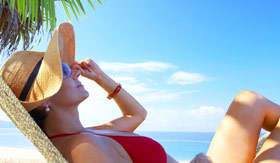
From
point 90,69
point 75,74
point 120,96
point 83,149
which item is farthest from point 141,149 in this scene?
point 90,69

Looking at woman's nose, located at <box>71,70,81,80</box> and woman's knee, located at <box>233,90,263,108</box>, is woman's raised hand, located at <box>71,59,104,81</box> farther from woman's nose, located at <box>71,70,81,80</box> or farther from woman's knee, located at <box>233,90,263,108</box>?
woman's knee, located at <box>233,90,263,108</box>

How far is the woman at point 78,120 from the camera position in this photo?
1326mm

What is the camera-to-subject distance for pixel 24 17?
3.76 metres

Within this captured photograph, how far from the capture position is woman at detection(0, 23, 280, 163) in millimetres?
1326

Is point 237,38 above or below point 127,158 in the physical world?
below

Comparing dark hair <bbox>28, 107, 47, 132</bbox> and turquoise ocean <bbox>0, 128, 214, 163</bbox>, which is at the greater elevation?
dark hair <bbox>28, 107, 47, 132</bbox>

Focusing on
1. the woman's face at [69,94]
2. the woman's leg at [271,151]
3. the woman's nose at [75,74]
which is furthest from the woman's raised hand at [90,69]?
the woman's leg at [271,151]

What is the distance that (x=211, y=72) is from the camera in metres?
29.8

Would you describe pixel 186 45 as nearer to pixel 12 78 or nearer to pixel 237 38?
pixel 237 38

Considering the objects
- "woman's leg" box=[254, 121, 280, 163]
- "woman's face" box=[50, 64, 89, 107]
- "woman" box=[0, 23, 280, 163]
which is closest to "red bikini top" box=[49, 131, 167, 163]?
"woman" box=[0, 23, 280, 163]

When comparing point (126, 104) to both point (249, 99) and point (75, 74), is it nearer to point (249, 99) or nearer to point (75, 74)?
point (75, 74)

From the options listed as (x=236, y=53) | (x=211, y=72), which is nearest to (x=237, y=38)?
(x=236, y=53)

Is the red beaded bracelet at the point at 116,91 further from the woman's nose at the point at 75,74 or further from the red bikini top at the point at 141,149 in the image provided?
Answer: the red bikini top at the point at 141,149

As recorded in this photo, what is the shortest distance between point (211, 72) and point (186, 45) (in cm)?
483
